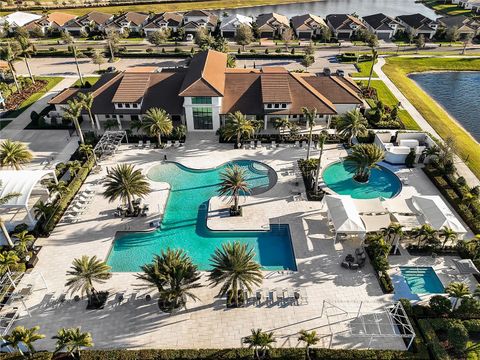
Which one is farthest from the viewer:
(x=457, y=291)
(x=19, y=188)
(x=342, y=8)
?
(x=342, y=8)

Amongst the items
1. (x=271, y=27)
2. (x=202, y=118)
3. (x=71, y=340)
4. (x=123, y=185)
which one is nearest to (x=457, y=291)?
(x=71, y=340)

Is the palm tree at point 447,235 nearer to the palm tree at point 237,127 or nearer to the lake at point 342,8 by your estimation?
the palm tree at point 237,127

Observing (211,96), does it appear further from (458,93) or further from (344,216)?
(458,93)

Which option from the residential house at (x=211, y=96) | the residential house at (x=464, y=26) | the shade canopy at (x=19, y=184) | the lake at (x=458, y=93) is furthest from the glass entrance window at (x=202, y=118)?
the residential house at (x=464, y=26)

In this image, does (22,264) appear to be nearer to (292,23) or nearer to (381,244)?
(381,244)

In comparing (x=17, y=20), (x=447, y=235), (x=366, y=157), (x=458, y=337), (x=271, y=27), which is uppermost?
(x=17, y=20)

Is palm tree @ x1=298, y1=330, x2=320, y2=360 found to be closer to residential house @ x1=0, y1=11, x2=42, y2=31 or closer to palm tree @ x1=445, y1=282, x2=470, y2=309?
palm tree @ x1=445, y1=282, x2=470, y2=309
